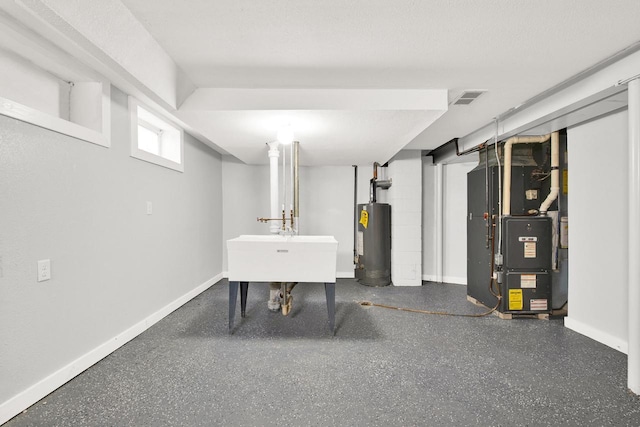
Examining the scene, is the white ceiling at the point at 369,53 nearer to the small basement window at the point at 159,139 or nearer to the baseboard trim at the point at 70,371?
the small basement window at the point at 159,139

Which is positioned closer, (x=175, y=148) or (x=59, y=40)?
(x=59, y=40)

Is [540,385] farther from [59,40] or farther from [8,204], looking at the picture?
[59,40]

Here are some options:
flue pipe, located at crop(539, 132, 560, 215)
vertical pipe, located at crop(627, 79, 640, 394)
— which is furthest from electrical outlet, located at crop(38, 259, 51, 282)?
flue pipe, located at crop(539, 132, 560, 215)

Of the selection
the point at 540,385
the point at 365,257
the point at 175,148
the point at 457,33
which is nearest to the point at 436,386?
the point at 540,385

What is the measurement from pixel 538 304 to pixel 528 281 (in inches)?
9.8

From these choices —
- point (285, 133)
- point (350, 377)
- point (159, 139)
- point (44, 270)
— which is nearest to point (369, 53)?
point (285, 133)

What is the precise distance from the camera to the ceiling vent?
219 centimetres

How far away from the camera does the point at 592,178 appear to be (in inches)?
93.1

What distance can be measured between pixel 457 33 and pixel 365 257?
3129 mm

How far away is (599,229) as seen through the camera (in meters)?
2.33

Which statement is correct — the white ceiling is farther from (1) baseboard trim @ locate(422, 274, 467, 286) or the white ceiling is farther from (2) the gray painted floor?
(1) baseboard trim @ locate(422, 274, 467, 286)

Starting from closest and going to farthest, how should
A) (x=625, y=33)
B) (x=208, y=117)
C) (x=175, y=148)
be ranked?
(x=625, y=33), (x=208, y=117), (x=175, y=148)

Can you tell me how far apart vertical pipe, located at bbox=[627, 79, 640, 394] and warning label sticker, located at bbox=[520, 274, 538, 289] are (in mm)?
1155

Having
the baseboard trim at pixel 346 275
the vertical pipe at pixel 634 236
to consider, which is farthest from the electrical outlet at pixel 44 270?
the baseboard trim at pixel 346 275
